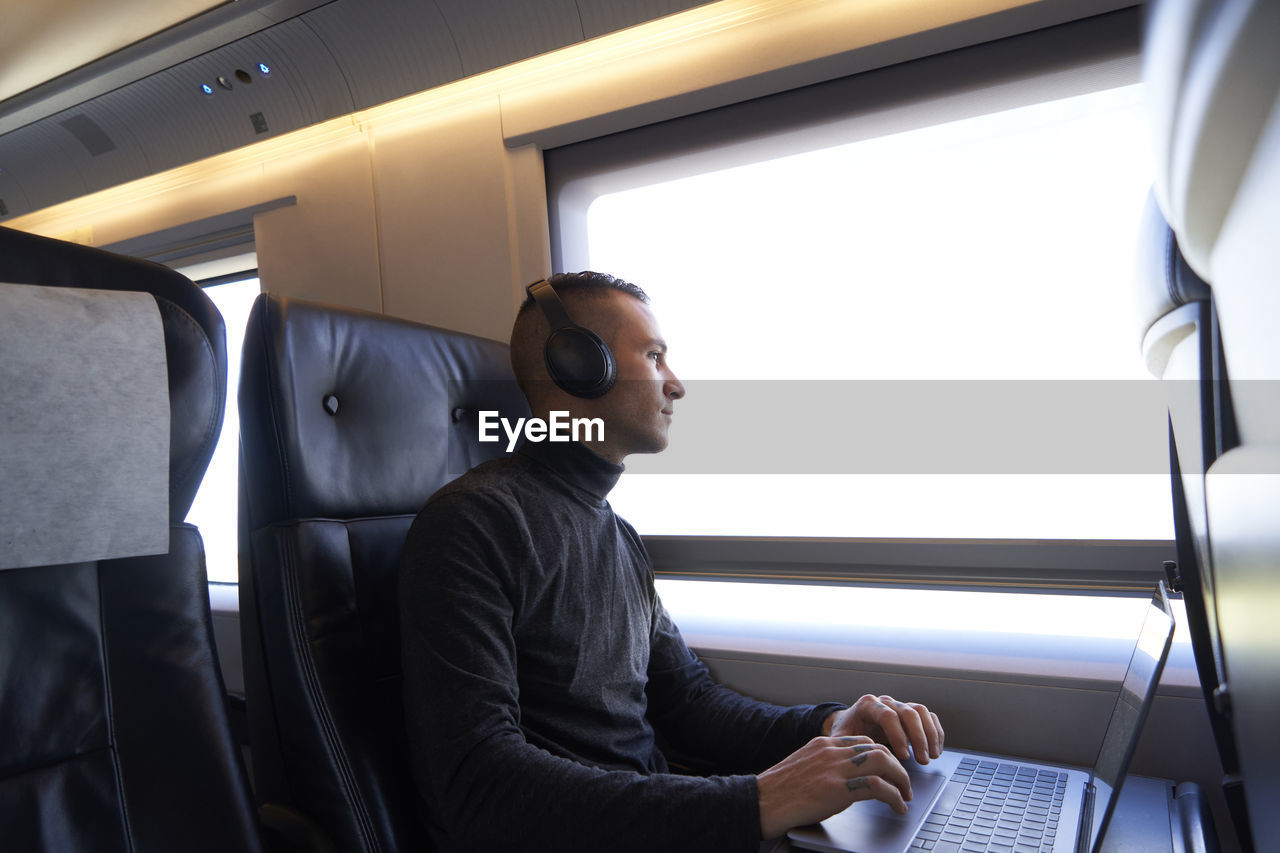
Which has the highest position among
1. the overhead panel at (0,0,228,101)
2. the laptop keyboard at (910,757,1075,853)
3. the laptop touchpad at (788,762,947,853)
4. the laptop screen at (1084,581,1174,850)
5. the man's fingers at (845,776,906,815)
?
the overhead panel at (0,0,228,101)

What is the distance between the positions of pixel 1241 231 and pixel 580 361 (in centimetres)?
109

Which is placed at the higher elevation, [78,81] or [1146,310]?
[78,81]

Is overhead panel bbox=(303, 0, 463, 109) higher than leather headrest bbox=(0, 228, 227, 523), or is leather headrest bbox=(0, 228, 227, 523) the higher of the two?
overhead panel bbox=(303, 0, 463, 109)

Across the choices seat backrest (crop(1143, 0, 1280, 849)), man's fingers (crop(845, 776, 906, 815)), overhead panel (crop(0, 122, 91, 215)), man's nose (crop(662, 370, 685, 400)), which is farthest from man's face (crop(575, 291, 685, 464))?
overhead panel (crop(0, 122, 91, 215))

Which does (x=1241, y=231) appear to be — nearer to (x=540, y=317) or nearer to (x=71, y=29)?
(x=540, y=317)

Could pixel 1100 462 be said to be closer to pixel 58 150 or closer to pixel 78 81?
pixel 78 81

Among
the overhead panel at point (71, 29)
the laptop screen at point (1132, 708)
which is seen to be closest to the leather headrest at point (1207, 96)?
the laptop screen at point (1132, 708)

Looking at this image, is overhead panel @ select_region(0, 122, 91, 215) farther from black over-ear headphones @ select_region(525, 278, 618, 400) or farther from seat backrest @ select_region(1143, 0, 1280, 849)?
seat backrest @ select_region(1143, 0, 1280, 849)

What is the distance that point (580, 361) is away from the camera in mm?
1317

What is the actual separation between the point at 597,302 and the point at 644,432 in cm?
25

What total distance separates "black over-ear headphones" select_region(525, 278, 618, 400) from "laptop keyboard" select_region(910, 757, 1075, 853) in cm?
79

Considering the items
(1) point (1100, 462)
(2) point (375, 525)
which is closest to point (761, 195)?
(1) point (1100, 462)

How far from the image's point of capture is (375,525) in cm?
124

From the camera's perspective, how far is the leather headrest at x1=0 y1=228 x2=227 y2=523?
2.83ft
